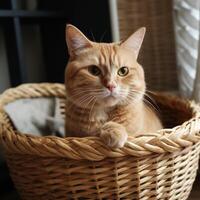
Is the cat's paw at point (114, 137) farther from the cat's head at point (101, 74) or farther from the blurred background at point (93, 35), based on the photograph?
the blurred background at point (93, 35)

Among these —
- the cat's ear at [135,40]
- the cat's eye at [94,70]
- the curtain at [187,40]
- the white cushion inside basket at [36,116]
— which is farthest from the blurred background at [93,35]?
the cat's eye at [94,70]

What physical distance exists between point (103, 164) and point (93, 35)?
92 cm

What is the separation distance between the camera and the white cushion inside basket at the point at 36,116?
4.39 ft

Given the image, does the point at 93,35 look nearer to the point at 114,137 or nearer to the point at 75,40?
Result: the point at 75,40

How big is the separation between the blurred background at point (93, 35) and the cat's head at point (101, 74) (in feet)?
1.30

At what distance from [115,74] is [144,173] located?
0.29 meters

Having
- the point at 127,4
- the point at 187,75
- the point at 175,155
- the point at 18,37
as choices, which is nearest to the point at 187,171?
the point at 175,155

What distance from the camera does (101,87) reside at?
0.98m

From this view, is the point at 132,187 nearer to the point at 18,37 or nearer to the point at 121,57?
the point at 121,57

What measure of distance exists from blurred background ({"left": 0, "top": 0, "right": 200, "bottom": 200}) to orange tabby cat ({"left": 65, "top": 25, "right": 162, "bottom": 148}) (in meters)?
0.40

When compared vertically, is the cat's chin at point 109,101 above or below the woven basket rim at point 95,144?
above

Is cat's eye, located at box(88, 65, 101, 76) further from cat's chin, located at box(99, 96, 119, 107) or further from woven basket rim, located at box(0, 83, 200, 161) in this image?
woven basket rim, located at box(0, 83, 200, 161)

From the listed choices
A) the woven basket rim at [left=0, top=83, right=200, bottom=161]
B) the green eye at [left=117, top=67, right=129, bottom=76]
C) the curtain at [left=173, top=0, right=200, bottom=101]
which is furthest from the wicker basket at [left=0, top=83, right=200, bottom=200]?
the curtain at [left=173, top=0, right=200, bottom=101]

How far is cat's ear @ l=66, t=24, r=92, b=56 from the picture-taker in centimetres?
102
